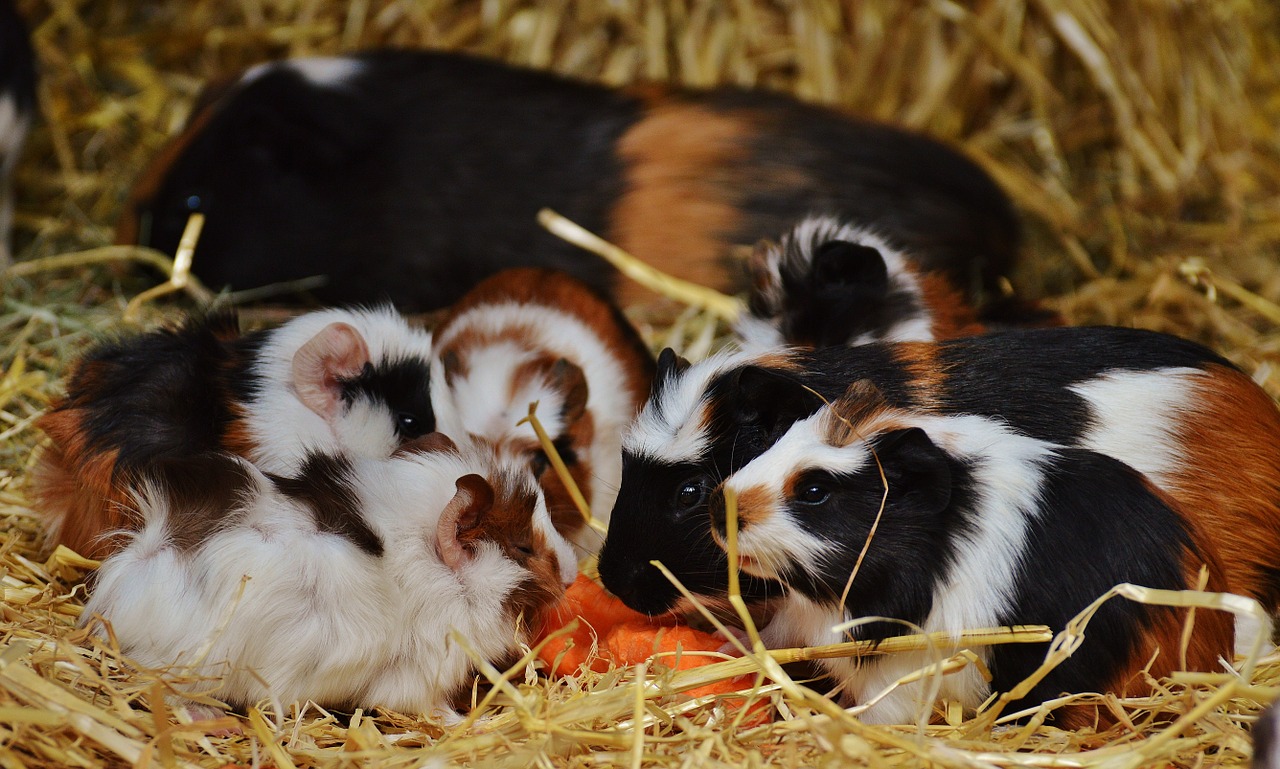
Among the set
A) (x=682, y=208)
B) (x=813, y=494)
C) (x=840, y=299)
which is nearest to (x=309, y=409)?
(x=813, y=494)

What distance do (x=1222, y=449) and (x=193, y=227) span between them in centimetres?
305

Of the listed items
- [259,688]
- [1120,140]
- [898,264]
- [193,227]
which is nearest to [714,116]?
[898,264]

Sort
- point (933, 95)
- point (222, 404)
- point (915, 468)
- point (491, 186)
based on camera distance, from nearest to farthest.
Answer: point (915, 468) < point (222, 404) < point (491, 186) < point (933, 95)

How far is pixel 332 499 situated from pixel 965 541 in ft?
4.00

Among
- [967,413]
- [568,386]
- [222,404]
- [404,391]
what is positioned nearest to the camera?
[967,413]

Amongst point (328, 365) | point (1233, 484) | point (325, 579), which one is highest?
point (1233, 484)

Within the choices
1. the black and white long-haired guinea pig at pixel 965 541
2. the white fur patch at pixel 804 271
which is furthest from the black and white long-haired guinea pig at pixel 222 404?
the black and white long-haired guinea pig at pixel 965 541

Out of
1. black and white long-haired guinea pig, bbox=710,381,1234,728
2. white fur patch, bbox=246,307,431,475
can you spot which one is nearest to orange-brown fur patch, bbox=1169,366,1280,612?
black and white long-haired guinea pig, bbox=710,381,1234,728

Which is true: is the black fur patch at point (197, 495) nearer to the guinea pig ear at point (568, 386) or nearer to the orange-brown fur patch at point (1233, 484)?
the guinea pig ear at point (568, 386)

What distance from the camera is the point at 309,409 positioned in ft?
8.49

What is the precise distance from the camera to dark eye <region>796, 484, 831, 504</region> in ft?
6.73

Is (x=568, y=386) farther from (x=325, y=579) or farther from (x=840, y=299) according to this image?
(x=325, y=579)

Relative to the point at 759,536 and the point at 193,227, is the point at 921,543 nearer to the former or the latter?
the point at 759,536

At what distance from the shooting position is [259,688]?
7.03 ft
